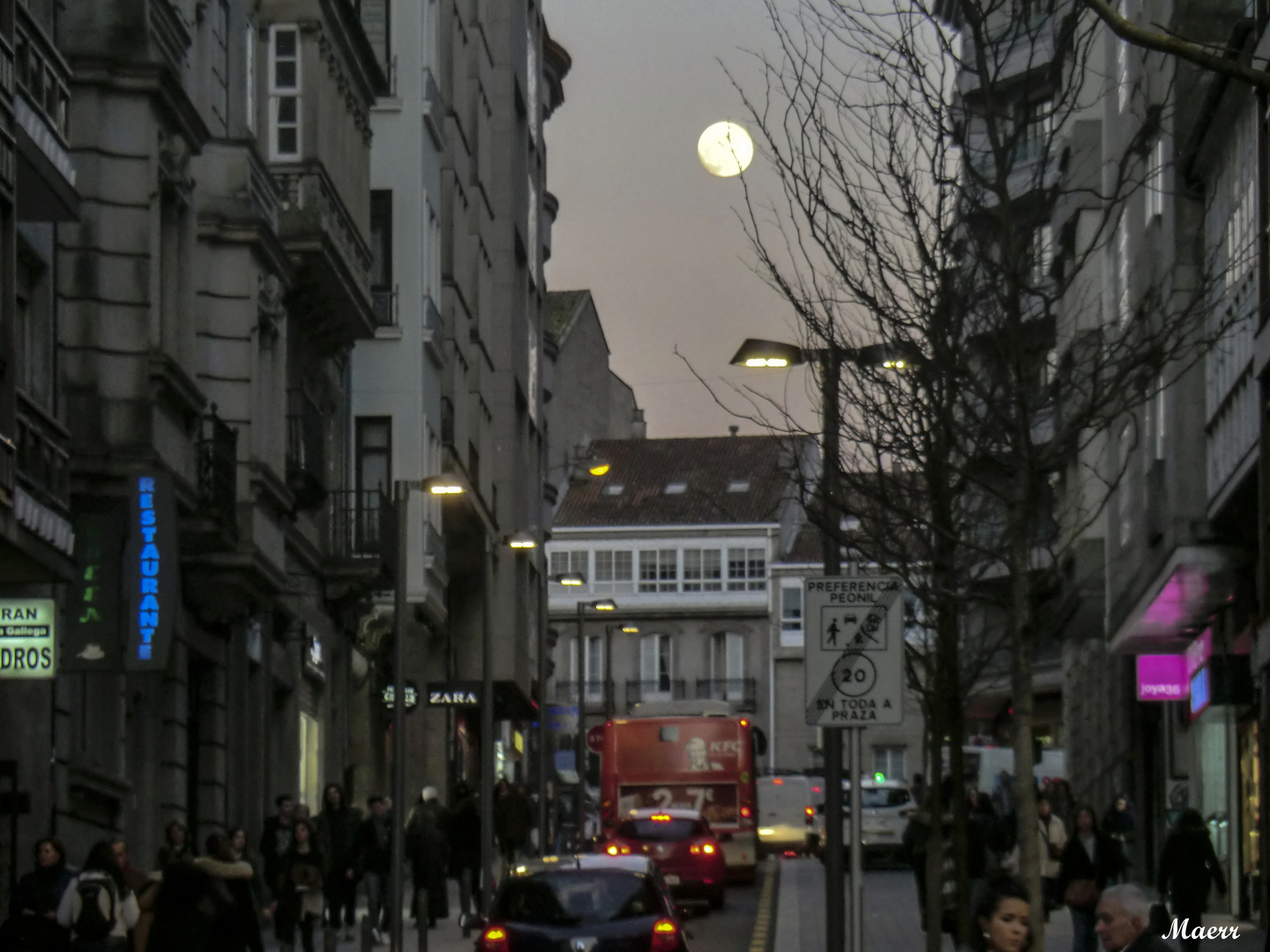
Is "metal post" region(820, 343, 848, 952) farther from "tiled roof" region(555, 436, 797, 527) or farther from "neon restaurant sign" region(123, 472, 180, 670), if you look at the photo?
"tiled roof" region(555, 436, 797, 527)

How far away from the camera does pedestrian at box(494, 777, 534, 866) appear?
131 ft

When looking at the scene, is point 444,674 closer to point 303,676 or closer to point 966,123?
point 303,676

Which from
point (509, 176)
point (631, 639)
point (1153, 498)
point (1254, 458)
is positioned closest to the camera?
point (1254, 458)

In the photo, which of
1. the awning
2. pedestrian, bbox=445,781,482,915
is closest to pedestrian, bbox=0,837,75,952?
pedestrian, bbox=445,781,482,915

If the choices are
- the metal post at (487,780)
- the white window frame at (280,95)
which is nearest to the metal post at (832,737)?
the metal post at (487,780)

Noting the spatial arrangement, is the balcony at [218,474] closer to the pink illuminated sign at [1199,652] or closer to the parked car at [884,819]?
the pink illuminated sign at [1199,652]

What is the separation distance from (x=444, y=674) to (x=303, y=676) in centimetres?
1776

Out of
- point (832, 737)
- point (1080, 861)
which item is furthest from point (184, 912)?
point (1080, 861)

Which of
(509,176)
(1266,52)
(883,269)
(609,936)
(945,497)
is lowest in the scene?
(609,936)

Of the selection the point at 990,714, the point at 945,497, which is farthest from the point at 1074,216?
the point at 990,714

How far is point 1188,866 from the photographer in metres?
24.2

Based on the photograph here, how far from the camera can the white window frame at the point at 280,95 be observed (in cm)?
3384

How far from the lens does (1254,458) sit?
28.8 meters

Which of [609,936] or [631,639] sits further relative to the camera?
[631,639]
